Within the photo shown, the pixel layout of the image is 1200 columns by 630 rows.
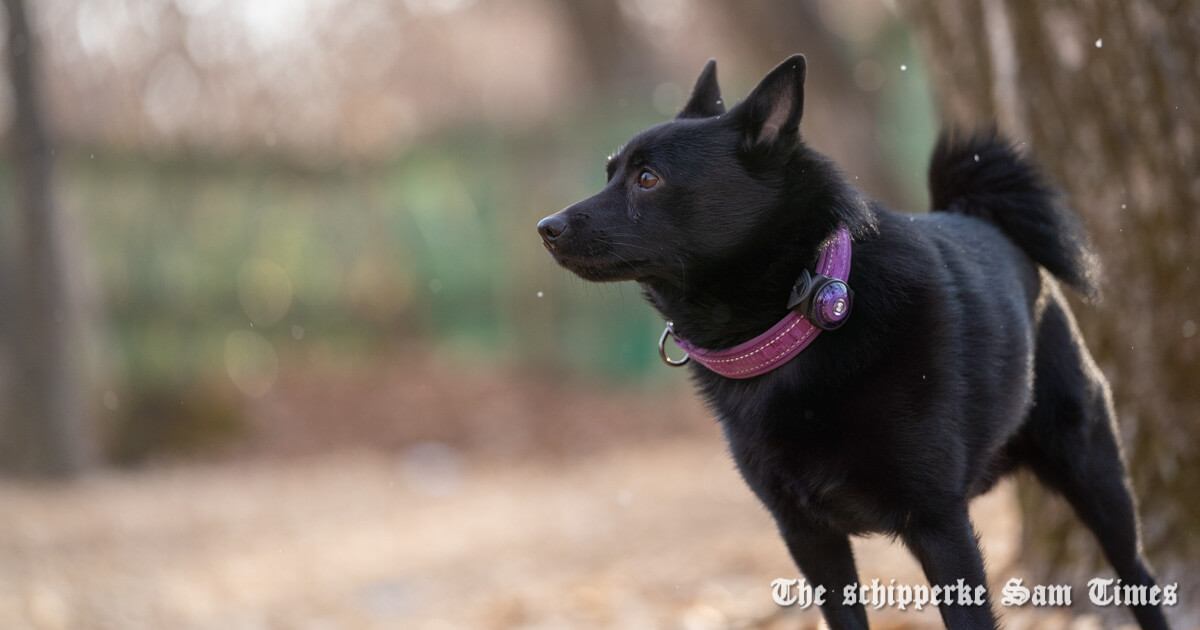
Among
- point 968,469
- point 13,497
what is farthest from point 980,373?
point 13,497

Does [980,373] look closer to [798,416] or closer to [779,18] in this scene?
[798,416]

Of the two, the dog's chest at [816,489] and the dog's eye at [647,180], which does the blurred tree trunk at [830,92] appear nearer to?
the dog's eye at [647,180]

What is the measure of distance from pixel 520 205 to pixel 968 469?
448 inches

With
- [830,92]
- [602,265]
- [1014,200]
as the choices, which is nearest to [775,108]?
[602,265]

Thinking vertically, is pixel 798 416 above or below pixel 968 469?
above

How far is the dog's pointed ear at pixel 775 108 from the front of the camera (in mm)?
2213

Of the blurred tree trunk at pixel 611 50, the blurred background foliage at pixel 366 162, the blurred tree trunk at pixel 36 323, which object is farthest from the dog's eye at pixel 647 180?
the blurred tree trunk at pixel 611 50

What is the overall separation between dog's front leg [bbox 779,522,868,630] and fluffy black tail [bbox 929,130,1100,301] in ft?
3.35

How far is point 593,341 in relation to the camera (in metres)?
13.1

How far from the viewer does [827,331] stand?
2.24 metres

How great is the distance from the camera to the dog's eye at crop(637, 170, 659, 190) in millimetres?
2396

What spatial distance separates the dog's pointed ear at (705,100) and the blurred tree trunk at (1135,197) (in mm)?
1374

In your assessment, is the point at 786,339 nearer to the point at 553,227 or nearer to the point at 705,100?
the point at 553,227

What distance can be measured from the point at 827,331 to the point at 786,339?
0.31 ft
